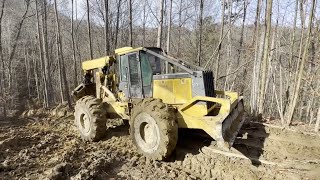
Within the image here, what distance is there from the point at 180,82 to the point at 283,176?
2724mm

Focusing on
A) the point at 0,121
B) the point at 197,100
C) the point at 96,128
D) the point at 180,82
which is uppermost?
the point at 180,82

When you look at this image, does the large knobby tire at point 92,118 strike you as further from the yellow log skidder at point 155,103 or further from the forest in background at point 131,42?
the forest in background at point 131,42

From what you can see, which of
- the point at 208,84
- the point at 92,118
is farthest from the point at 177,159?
the point at 92,118

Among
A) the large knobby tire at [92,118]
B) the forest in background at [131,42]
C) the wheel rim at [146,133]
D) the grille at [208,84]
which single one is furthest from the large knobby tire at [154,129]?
the forest in background at [131,42]

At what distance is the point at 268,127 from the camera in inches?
284

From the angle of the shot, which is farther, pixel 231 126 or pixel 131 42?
pixel 131 42

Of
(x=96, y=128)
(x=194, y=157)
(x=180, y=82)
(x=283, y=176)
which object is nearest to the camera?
(x=283, y=176)

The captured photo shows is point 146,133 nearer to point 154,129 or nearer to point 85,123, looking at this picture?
point 154,129

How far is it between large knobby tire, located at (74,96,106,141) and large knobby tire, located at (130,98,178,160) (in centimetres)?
139

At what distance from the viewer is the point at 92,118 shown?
7191mm

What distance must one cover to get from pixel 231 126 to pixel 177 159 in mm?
A: 1462

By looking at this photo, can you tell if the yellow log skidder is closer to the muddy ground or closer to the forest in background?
the muddy ground

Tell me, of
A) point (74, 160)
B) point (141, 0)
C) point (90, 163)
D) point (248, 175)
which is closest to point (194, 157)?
point (248, 175)

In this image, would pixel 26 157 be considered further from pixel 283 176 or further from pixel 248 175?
pixel 283 176
